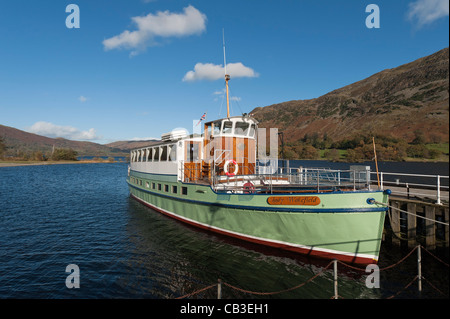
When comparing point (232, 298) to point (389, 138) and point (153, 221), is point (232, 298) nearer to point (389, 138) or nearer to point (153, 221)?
point (153, 221)

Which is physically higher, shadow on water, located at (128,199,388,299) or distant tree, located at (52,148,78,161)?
distant tree, located at (52,148,78,161)

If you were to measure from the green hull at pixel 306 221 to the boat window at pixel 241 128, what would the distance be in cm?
430

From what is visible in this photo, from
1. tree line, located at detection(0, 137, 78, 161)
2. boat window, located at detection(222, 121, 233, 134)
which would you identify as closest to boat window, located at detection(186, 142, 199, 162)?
boat window, located at detection(222, 121, 233, 134)

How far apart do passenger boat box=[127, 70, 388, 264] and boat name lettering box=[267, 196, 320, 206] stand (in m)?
0.04

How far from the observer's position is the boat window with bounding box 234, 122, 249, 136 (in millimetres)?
14356

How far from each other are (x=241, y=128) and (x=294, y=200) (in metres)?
6.48

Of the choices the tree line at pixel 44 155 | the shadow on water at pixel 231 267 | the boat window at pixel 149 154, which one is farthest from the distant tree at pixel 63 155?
the shadow on water at pixel 231 267
